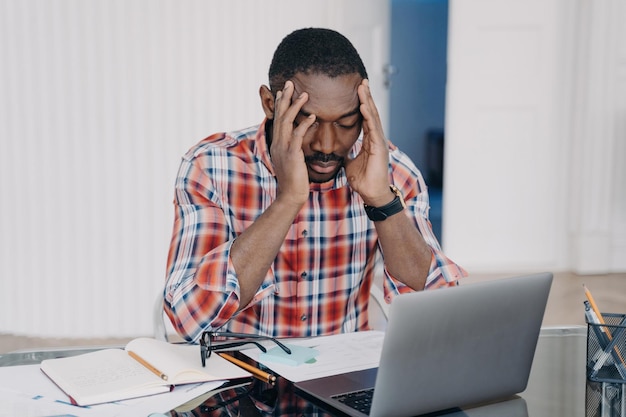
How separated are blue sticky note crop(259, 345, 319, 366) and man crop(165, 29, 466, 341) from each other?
0.22 metres

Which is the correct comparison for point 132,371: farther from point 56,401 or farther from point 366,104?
point 366,104

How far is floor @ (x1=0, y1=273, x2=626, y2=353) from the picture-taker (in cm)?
313

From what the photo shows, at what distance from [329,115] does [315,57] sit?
117mm

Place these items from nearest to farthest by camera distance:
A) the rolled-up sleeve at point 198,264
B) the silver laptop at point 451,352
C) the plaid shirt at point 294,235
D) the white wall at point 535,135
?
the silver laptop at point 451,352
the rolled-up sleeve at point 198,264
the plaid shirt at point 294,235
the white wall at point 535,135

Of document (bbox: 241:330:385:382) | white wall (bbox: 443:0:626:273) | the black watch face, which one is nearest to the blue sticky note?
document (bbox: 241:330:385:382)

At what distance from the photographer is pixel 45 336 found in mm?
3146

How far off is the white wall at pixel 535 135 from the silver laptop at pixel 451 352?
10.9 ft

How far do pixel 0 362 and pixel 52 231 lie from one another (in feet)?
6.55

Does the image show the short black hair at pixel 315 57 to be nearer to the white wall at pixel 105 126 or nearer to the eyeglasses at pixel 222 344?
the eyeglasses at pixel 222 344

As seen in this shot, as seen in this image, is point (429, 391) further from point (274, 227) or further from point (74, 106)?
point (74, 106)

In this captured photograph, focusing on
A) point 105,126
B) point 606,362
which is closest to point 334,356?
point 606,362

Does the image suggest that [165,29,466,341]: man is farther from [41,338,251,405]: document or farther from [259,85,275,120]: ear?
[41,338,251,405]: document

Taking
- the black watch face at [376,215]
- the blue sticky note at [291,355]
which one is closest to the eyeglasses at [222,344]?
→ the blue sticky note at [291,355]

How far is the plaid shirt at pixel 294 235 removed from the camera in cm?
152
